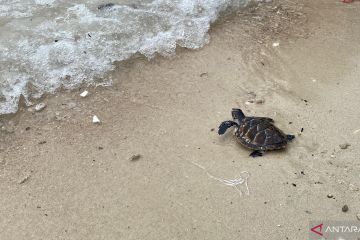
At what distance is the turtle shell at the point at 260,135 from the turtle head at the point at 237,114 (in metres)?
0.06

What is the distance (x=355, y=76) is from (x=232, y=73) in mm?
A: 1465

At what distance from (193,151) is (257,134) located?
0.65 metres

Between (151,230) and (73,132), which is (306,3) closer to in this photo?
(73,132)

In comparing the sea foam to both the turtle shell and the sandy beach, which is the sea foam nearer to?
the sandy beach

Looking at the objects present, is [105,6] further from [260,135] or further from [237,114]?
[260,135]

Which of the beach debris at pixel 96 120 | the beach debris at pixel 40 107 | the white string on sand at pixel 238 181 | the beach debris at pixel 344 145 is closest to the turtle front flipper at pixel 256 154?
the white string on sand at pixel 238 181

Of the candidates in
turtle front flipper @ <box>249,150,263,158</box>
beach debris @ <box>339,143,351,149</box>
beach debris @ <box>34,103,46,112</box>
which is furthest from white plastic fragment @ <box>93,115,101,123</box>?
beach debris @ <box>339,143,351,149</box>

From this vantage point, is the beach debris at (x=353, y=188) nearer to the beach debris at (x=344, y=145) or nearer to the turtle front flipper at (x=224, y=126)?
the beach debris at (x=344, y=145)

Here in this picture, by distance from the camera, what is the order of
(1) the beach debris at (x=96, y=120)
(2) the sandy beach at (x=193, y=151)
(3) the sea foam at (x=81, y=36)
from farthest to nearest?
(3) the sea foam at (x=81, y=36), (1) the beach debris at (x=96, y=120), (2) the sandy beach at (x=193, y=151)

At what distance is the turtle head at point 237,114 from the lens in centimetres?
441

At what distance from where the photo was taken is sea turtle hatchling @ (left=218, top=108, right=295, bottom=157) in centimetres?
412

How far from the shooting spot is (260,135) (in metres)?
4.16

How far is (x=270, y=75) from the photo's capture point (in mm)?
5207

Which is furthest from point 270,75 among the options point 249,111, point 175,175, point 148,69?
point 175,175
